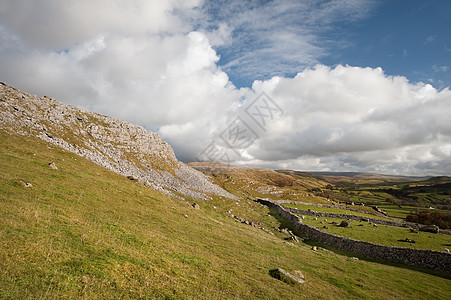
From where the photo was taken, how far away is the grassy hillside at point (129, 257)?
1068 centimetres

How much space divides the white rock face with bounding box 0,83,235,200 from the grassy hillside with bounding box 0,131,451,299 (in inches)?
809

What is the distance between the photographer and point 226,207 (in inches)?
2355

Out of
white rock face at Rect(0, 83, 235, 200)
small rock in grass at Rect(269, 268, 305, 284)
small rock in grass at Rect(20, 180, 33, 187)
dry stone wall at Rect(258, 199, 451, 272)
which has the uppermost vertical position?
white rock face at Rect(0, 83, 235, 200)

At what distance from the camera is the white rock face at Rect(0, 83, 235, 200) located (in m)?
53.3

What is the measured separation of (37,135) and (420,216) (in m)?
113

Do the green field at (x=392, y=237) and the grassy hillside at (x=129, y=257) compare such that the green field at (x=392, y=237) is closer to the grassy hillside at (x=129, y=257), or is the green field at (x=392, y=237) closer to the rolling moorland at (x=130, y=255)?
the rolling moorland at (x=130, y=255)

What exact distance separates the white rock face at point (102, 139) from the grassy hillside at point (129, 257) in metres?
20.5

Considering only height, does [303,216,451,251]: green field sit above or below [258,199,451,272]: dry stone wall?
above

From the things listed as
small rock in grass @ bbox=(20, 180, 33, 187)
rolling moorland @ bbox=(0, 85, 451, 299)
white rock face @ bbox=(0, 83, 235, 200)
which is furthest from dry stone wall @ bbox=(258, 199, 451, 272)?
small rock in grass @ bbox=(20, 180, 33, 187)

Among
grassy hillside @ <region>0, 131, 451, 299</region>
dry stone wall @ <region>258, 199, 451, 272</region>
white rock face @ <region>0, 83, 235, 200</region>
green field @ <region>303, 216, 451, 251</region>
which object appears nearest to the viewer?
grassy hillside @ <region>0, 131, 451, 299</region>

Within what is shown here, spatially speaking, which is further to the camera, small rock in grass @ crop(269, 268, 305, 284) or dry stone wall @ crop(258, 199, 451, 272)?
dry stone wall @ crop(258, 199, 451, 272)

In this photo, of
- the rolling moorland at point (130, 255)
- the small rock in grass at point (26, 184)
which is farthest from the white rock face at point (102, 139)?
the small rock in grass at point (26, 184)

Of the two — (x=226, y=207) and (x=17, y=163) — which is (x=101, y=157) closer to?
(x=17, y=163)

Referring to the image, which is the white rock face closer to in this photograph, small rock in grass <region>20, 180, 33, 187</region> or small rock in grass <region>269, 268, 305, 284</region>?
small rock in grass <region>20, 180, 33, 187</region>
